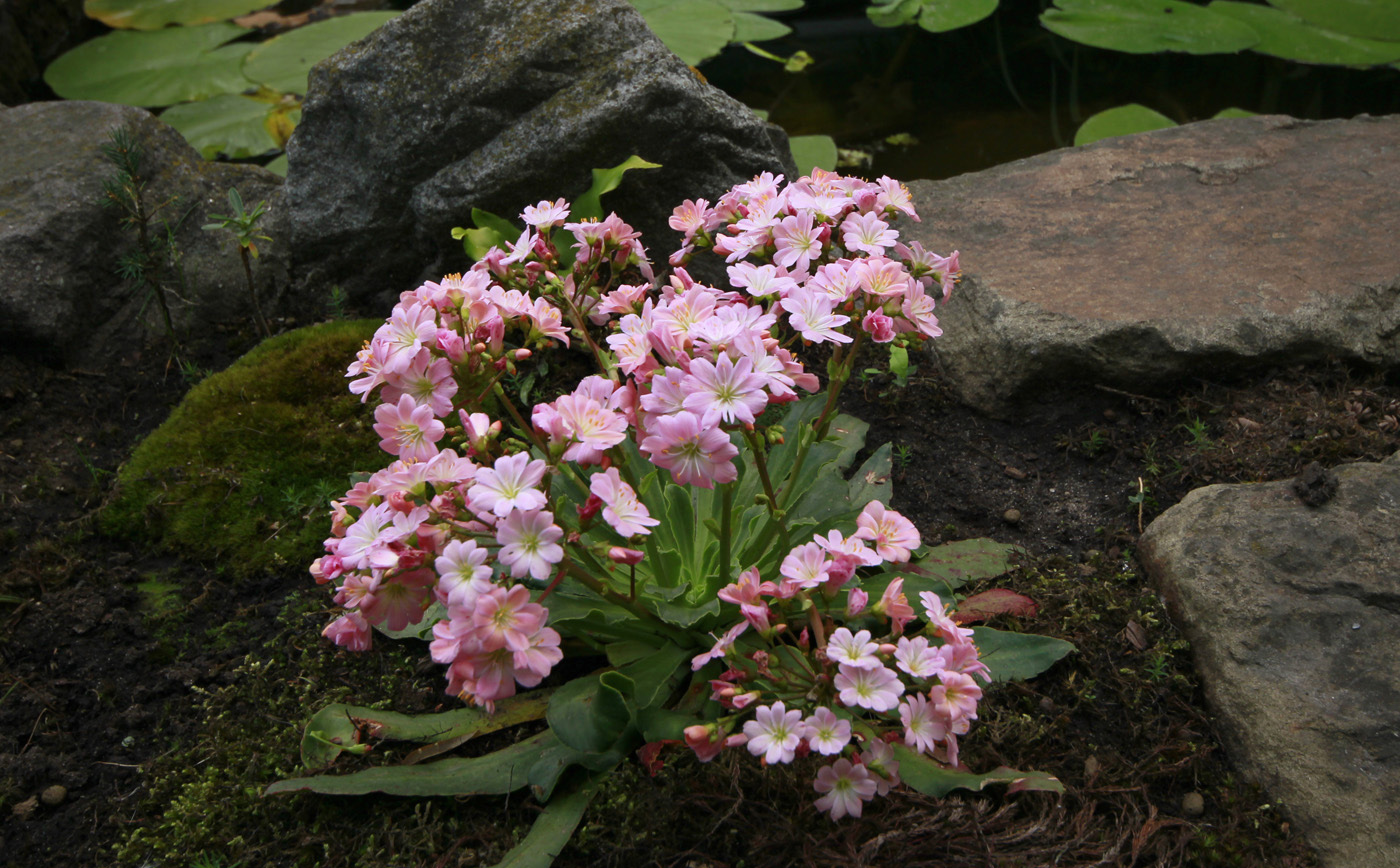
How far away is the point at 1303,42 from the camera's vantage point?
17.8 feet

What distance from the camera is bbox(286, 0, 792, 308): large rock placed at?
10.7ft

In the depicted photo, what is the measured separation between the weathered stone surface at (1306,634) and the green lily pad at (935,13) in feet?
14.2

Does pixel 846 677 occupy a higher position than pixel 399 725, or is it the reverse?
pixel 846 677

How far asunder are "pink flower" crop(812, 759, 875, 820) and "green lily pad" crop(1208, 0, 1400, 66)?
219 inches

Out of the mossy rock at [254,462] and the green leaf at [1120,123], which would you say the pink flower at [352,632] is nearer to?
the mossy rock at [254,462]

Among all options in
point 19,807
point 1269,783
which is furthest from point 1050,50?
point 19,807

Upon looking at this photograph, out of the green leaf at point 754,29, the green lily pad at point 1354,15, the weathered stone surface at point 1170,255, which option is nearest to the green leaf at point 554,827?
the weathered stone surface at point 1170,255

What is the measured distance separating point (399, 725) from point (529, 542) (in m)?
0.94

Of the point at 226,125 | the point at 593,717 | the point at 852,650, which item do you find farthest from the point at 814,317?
the point at 226,125

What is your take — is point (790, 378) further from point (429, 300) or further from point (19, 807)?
point (19, 807)

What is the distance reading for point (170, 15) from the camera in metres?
6.25

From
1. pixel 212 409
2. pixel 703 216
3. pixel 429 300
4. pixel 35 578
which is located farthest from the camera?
pixel 212 409

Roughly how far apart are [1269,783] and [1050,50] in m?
5.87

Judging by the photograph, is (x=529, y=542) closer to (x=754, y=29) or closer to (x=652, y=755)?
(x=652, y=755)
